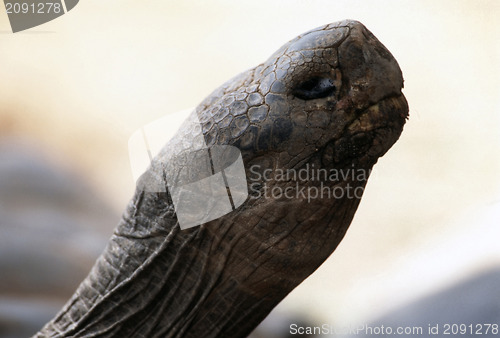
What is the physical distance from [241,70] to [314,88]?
40.7 inches

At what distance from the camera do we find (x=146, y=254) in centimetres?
136

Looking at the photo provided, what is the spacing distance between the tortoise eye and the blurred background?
0.87 meters

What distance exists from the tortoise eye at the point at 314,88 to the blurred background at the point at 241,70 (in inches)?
34.3

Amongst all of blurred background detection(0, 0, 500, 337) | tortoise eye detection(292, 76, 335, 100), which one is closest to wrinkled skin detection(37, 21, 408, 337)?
tortoise eye detection(292, 76, 335, 100)

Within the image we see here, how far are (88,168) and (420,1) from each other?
138 cm

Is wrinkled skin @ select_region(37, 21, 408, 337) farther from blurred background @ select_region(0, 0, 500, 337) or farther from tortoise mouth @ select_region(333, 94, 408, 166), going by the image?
blurred background @ select_region(0, 0, 500, 337)

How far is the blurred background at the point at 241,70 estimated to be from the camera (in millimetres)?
2115

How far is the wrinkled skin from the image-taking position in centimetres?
121

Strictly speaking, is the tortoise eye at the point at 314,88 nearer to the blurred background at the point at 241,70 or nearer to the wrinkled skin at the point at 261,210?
the wrinkled skin at the point at 261,210

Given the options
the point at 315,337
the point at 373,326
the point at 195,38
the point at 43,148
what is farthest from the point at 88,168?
the point at 373,326

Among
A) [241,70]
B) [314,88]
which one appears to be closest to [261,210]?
[314,88]

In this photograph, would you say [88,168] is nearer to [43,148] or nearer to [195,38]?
[43,148]

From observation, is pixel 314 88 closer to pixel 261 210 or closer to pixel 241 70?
pixel 261 210

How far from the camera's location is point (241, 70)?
2223 millimetres
